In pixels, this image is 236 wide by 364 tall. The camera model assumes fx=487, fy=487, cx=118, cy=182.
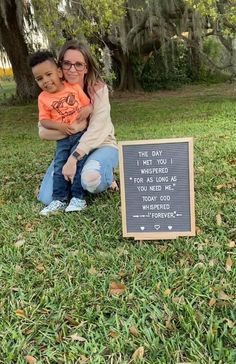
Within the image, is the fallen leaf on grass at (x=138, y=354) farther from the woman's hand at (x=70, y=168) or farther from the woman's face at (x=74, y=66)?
the woman's face at (x=74, y=66)

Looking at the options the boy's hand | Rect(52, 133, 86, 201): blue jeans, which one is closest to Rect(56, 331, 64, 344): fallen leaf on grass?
Rect(52, 133, 86, 201): blue jeans

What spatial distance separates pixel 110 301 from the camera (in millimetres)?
2223

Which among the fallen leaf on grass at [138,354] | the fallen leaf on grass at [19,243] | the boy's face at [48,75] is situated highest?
the boy's face at [48,75]

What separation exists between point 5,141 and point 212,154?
434 centimetres

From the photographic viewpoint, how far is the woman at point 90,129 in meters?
3.43

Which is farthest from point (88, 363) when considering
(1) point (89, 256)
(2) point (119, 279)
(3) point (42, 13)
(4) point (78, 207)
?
(3) point (42, 13)

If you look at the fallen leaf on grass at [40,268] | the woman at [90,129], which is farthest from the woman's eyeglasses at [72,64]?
the fallen leaf on grass at [40,268]

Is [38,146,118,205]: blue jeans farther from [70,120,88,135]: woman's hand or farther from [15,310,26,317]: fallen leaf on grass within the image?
[15,310,26,317]: fallen leaf on grass

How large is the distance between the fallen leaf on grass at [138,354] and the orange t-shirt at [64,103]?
203cm

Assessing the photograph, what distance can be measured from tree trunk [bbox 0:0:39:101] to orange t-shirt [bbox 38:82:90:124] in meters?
9.18

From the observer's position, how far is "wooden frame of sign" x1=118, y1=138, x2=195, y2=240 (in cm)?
273

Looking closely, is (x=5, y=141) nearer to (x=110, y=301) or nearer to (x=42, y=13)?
(x=42, y=13)

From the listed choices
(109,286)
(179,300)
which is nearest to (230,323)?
(179,300)

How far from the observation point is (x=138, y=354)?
1.85 metres
